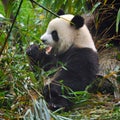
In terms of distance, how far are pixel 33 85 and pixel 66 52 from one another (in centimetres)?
164

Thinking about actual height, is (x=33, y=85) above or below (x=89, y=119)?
above

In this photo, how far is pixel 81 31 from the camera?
14.5 feet

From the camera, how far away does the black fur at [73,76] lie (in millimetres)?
3541

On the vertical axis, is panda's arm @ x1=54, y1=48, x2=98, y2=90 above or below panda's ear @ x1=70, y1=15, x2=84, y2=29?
below

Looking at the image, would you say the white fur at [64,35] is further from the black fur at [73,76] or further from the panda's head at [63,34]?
the black fur at [73,76]

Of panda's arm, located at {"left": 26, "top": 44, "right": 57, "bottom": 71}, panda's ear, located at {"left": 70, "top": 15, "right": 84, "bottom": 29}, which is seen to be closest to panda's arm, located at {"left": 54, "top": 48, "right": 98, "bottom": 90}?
panda's arm, located at {"left": 26, "top": 44, "right": 57, "bottom": 71}

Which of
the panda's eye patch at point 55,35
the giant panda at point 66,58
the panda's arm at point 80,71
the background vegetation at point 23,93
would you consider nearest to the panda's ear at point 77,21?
the giant panda at point 66,58

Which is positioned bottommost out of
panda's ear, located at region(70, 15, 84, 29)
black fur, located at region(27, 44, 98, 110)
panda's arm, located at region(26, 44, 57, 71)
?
black fur, located at region(27, 44, 98, 110)

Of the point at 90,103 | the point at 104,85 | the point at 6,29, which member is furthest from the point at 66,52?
the point at 6,29

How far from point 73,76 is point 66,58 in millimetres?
476

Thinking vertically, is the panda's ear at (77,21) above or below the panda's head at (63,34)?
above

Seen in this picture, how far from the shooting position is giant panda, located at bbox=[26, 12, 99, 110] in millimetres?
3570

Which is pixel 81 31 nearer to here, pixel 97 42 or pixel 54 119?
pixel 97 42

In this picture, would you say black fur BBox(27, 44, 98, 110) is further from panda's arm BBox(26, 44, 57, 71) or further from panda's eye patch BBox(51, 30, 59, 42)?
panda's eye patch BBox(51, 30, 59, 42)
